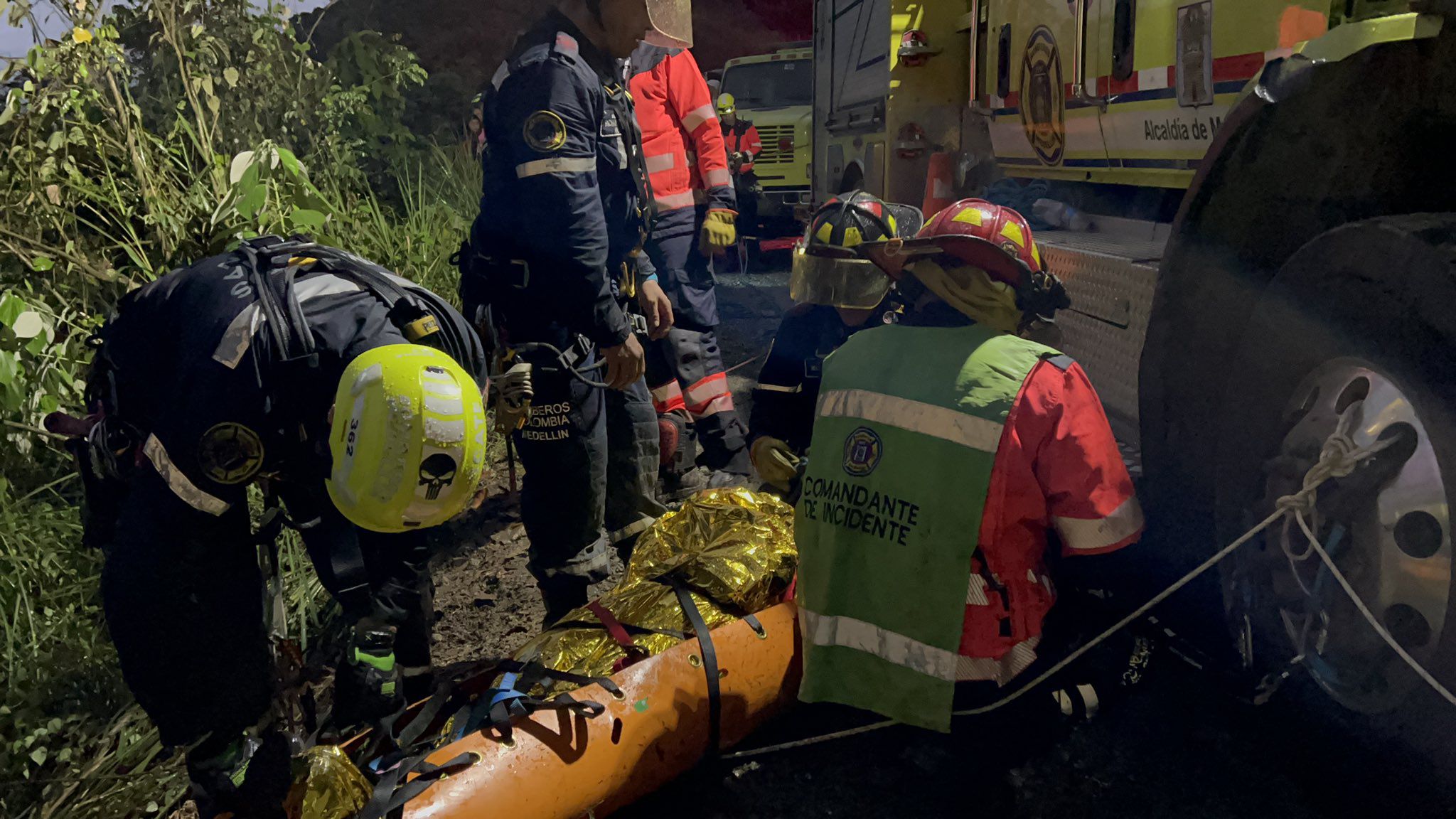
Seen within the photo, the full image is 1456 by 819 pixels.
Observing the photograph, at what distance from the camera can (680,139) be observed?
4.95 metres

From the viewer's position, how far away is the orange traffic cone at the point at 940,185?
563cm

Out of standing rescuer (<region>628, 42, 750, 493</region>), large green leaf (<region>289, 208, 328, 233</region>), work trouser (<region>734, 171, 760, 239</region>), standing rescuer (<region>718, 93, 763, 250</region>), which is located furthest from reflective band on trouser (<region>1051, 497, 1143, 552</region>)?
work trouser (<region>734, 171, 760, 239</region>)

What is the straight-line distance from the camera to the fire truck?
Result: 194cm

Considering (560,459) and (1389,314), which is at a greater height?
(1389,314)

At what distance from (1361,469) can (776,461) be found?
4.66 feet

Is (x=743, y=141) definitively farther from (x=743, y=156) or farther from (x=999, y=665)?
(x=999, y=665)

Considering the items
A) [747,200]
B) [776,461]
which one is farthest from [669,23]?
[747,200]

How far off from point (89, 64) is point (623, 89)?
2126mm

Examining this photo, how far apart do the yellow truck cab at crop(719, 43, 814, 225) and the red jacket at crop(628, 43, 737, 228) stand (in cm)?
624

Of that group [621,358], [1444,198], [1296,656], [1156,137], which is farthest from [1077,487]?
[1156,137]

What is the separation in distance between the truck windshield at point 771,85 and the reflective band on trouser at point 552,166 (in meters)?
9.94

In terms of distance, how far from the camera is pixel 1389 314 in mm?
1988

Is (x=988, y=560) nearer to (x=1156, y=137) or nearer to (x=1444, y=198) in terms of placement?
(x=1444, y=198)

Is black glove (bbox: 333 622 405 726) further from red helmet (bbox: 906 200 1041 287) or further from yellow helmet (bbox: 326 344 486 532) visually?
red helmet (bbox: 906 200 1041 287)
